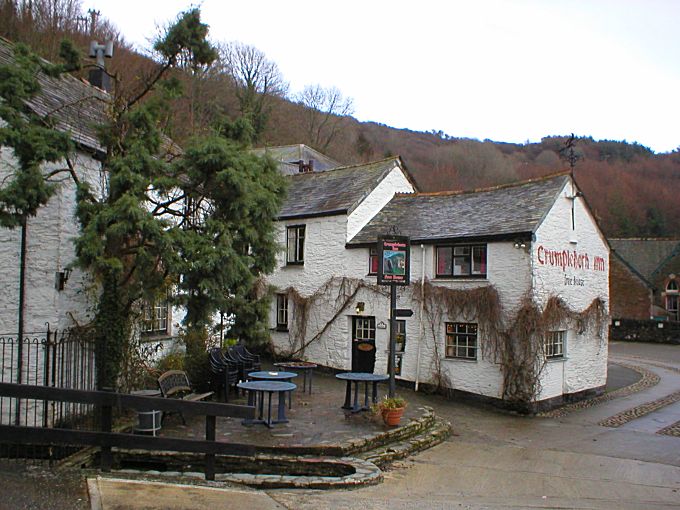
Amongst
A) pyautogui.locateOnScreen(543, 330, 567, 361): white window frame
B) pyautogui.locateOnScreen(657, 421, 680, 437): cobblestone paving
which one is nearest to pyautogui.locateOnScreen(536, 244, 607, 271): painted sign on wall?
pyautogui.locateOnScreen(543, 330, 567, 361): white window frame

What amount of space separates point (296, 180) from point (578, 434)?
15535mm

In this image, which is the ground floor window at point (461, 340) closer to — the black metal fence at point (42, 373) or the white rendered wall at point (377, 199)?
the white rendered wall at point (377, 199)

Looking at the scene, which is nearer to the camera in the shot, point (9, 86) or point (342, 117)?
point (9, 86)

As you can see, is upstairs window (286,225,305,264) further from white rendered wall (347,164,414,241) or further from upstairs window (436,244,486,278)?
upstairs window (436,244,486,278)

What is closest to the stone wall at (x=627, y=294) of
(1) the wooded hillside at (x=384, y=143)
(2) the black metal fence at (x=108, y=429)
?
(1) the wooded hillside at (x=384, y=143)

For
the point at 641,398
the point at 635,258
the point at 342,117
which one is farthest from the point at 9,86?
the point at 342,117

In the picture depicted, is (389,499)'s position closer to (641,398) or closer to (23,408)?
(23,408)

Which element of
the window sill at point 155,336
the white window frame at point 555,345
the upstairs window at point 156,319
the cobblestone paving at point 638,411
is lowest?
the cobblestone paving at point 638,411

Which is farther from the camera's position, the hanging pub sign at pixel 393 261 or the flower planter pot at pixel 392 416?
the hanging pub sign at pixel 393 261

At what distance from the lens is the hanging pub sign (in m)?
13.0

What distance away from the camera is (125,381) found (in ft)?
38.9

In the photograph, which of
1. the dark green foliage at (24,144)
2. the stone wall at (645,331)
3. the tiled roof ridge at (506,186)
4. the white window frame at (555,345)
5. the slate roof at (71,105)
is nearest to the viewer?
the dark green foliage at (24,144)

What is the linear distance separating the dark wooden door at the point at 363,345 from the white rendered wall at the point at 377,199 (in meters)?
2.91

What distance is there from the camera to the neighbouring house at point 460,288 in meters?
16.8
